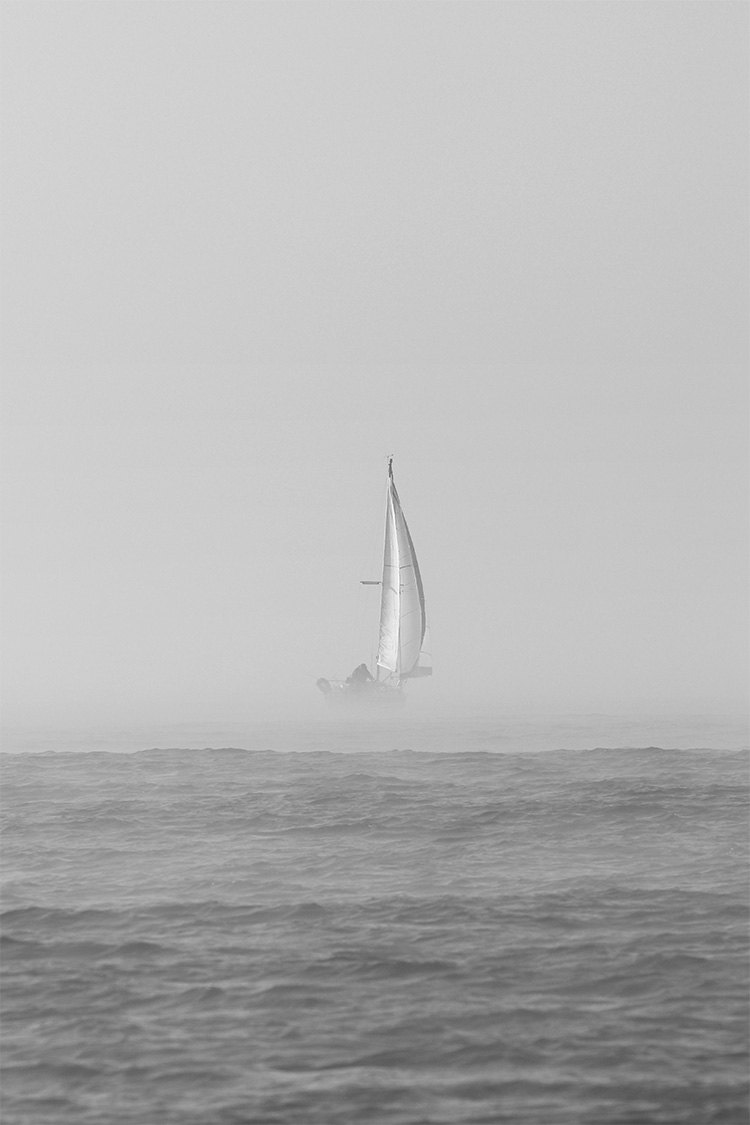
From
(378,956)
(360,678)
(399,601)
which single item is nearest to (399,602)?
(399,601)

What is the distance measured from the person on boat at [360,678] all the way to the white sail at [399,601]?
174cm

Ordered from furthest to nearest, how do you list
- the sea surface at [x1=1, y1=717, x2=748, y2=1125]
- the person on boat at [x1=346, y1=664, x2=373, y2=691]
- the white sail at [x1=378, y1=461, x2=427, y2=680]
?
1. the person on boat at [x1=346, y1=664, x2=373, y2=691]
2. the white sail at [x1=378, y1=461, x2=427, y2=680]
3. the sea surface at [x1=1, y1=717, x2=748, y2=1125]

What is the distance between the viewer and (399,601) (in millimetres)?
86938

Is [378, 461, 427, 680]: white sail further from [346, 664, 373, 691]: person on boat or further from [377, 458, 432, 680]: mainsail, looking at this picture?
[346, 664, 373, 691]: person on boat

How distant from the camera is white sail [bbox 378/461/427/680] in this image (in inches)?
3371

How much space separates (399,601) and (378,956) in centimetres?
7207

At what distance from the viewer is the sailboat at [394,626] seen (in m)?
85.7

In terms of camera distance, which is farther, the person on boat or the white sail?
the person on boat

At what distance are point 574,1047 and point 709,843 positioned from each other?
11.5m

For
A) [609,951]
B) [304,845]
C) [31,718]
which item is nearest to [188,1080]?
[609,951]

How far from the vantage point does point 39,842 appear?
2386 cm

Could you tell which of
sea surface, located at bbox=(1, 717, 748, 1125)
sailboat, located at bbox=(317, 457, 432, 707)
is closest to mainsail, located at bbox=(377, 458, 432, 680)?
sailboat, located at bbox=(317, 457, 432, 707)

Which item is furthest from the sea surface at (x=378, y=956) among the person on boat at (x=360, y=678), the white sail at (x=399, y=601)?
the person on boat at (x=360, y=678)

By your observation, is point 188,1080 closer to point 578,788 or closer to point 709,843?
point 709,843
